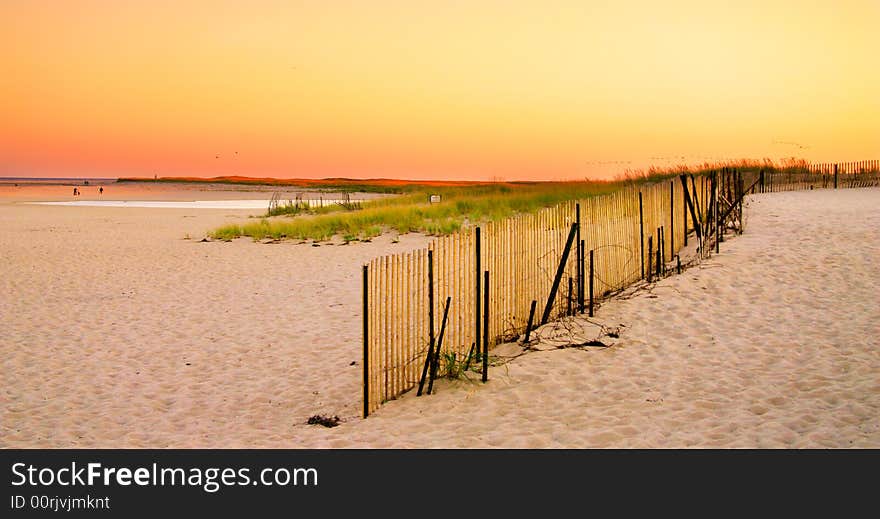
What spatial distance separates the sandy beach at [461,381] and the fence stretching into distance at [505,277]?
333 mm

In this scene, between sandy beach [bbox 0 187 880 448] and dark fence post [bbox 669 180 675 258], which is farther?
dark fence post [bbox 669 180 675 258]

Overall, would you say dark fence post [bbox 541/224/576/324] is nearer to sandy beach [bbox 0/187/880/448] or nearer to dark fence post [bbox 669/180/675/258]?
sandy beach [bbox 0/187/880/448]

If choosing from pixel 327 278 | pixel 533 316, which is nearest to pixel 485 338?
pixel 533 316

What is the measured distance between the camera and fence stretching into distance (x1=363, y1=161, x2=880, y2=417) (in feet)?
23.5

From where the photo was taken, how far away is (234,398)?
7645 mm

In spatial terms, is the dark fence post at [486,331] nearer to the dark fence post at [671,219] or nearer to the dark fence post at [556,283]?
the dark fence post at [556,283]

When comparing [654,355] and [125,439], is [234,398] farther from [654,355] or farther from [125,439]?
[654,355]

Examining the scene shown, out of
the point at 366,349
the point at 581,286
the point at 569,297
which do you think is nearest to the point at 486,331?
the point at 366,349

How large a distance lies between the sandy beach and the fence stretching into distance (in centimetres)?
33

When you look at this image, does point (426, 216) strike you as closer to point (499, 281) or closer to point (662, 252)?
point (662, 252)

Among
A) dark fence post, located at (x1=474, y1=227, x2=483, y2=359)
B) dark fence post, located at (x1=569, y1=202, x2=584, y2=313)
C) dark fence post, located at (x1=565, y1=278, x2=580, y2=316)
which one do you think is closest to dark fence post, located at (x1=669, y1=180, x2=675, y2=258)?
dark fence post, located at (x1=569, y1=202, x2=584, y2=313)

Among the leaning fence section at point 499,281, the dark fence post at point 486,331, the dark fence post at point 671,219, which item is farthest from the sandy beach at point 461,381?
the dark fence post at point 671,219

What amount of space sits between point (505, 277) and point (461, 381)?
1581mm

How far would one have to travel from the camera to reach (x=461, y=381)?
745 cm
